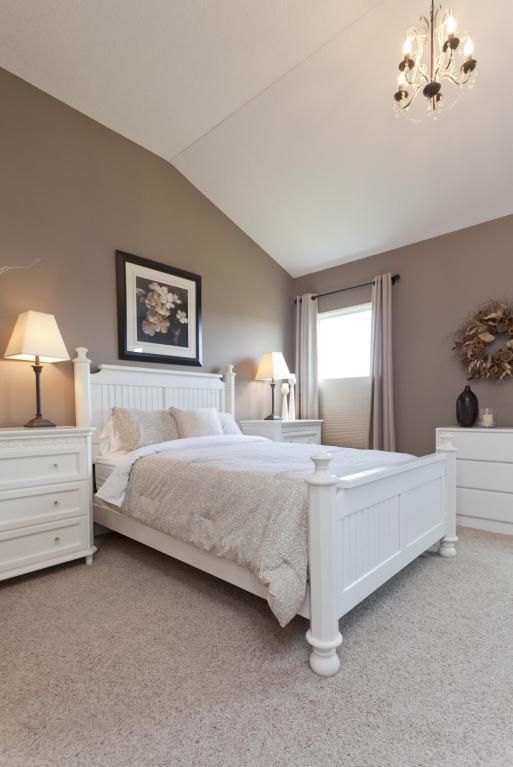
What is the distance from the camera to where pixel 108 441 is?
9.82 ft

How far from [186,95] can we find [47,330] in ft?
6.49

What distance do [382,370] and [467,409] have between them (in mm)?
893

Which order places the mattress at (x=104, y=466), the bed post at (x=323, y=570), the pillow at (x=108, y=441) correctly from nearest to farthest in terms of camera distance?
the bed post at (x=323, y=570)
the mattress at (x=104, y=466)
the pillow at (x=108, y=441)

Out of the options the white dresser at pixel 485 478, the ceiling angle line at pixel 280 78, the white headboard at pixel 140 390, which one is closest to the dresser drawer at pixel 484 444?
the white dresser at pixel 485 478

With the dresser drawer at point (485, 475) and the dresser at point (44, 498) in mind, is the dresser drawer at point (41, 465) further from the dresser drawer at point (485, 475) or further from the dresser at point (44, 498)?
the dresser drawer at point (485, 475)

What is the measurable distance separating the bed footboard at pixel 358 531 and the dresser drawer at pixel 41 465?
64.8 inches

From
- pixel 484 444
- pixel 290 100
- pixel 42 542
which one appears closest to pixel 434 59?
pixel 290 100

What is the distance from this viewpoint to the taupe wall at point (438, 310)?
135 inches

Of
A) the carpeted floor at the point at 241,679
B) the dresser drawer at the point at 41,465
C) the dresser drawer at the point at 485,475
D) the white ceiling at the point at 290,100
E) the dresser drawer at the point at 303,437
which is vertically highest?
the white ceiling at the point at 290,100

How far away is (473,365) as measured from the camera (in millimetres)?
3420

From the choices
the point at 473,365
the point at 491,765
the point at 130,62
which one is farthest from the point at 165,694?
the point at 130,62

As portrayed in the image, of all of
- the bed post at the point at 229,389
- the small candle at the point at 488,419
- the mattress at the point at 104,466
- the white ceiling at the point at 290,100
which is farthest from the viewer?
the bed post at the point at 229,389

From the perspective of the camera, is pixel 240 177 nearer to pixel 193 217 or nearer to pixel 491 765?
pixel 193 217

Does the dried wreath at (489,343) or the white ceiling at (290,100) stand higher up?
the white ceiling at (290,100)
